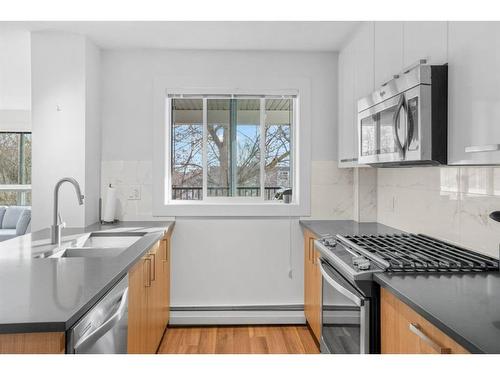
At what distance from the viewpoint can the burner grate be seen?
1696 mm

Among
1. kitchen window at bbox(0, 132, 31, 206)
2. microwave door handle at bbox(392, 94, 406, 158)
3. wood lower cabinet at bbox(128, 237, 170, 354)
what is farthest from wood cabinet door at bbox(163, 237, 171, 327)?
kitchen window at bbox(0, 132, 31, 206)

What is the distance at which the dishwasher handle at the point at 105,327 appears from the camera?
124cm

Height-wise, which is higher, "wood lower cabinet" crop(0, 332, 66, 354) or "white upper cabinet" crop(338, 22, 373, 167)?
"white upper cabinet" crop(338, 22, 373, 167)

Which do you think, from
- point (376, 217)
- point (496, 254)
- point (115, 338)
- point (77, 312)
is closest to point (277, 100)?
point (376, 217)

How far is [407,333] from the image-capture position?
4.64 ft

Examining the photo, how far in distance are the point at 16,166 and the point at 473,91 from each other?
7.39 meters

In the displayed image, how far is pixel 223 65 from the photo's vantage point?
3502 mm

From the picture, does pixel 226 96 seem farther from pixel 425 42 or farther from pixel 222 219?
pixel 425 42

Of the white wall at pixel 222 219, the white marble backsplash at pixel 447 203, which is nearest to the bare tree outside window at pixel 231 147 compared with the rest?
the white wall at pixel 222 219

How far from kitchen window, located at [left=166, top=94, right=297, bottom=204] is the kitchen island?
1.39 meters

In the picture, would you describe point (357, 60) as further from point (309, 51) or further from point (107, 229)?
point (107, 229)

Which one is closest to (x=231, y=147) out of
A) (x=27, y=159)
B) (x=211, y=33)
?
(x=211, y=33)

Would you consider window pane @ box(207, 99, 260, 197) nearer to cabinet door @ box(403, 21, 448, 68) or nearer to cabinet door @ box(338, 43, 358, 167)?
cabinet door @ box(338, 43, 358, 167)

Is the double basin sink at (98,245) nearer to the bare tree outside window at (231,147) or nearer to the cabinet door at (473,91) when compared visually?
the bare tree outside window at (231,147)
